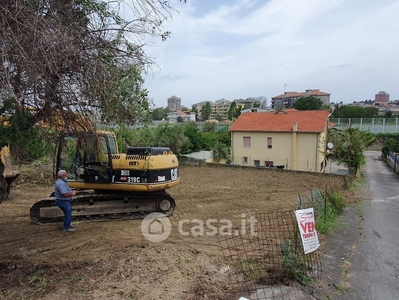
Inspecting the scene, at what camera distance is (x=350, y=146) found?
1459cm

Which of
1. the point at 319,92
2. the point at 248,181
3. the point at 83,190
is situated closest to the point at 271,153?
the point at 248,181

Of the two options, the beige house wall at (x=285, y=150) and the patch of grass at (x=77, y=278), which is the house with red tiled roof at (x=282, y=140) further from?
the patch of grass at (x=77, y=278)

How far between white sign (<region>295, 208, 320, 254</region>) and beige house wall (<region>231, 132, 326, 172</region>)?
2031cm

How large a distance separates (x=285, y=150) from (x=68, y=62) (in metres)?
24.5

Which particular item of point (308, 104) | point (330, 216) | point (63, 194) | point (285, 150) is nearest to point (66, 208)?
point (63, 194)

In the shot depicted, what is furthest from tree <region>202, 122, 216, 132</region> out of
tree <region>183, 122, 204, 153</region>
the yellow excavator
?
the yellow excavator

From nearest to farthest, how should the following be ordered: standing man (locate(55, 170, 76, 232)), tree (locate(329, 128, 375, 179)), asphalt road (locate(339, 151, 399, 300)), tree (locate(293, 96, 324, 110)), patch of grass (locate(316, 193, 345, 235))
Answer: asphalt road (locate(339, 151, 399, 300)), standing man (locate(55, 170, 76, 232)), patch of grass (locate(316, 193, 345, 235)), tree (locate(329, 128, 375, 179)), tree (locate(293, 96, 324, 110))

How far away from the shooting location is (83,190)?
772 centimetres

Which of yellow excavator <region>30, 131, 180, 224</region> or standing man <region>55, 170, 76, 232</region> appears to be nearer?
standing man <region>55, 170, 76, 232</region>

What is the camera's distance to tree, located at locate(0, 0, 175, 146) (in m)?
2.86

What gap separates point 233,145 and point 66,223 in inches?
921

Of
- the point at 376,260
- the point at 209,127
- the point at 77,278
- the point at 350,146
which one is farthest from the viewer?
the point at 209,127

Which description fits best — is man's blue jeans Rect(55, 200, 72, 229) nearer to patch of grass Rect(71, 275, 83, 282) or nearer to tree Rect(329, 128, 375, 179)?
patch of grass Rect(71, 275, 83, 282)

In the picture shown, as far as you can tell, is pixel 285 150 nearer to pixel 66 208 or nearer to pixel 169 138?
pixel 169 138
